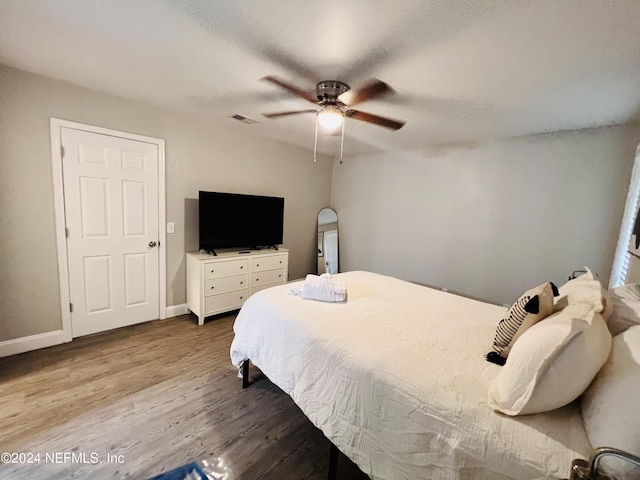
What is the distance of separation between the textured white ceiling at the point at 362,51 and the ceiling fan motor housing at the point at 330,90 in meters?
0.06

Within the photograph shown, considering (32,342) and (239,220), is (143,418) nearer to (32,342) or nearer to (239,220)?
(32,342)

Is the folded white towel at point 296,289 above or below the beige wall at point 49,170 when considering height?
below

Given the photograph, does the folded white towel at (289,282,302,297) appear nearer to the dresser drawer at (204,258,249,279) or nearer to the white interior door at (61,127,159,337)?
the dresser drawer at (204,258,249,279)

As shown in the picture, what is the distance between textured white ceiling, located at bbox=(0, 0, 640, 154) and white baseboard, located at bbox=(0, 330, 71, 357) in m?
2.28

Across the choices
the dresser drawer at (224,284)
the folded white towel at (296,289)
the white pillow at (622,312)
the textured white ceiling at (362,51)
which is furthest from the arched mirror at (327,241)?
the white pillow at (622,312)

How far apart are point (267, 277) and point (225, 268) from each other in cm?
65

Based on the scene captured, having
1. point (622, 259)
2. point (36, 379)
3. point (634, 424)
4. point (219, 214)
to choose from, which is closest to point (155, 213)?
point (219, 214)

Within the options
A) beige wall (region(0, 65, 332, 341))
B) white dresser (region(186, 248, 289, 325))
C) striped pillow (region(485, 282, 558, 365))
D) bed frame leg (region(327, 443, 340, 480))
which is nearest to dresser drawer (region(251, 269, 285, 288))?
white dresser (region(186, 248, 289, 325))

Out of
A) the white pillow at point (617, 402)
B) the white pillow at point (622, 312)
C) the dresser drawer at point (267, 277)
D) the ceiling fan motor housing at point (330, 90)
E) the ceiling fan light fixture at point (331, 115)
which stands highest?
the ceiling fan motor housing at point (330, 90)

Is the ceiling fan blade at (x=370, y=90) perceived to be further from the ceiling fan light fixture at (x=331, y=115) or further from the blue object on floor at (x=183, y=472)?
the blue object on floor at (x=183, y=472)

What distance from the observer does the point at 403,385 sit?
113 centimetres

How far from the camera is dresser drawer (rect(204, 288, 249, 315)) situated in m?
3.15

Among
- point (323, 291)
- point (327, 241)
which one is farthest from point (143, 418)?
point (327, 241)

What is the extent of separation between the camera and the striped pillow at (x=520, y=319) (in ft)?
4.07
